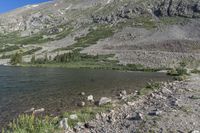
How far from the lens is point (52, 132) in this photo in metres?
23.8

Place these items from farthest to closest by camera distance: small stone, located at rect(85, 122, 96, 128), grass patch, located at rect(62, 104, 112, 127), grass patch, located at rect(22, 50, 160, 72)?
grass patch, located at rect(22, 50, 160, 72) < grass patch, located at rect(62, 104, 112, 127) < small stone, located at rect(85, 122, 96, 128)

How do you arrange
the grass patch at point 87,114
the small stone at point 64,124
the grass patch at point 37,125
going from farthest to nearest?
the grass patch at point 87,114, the small stone at point 64,124, the grass patch at point 37,125

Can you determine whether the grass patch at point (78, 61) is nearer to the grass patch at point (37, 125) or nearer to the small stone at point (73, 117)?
the small stone at point (73, 117)

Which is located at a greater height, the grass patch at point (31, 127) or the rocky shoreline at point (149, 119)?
the grass patch at point (31, 127)

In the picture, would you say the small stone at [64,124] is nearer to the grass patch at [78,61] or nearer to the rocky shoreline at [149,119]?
the rocky shoreline at [149,119]

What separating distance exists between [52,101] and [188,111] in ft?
61.8

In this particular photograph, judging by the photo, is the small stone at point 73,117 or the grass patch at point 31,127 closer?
the grass patch at point 31,127

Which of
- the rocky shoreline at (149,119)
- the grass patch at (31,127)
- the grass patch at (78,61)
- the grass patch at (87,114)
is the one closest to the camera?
the grass patch at (31,127)

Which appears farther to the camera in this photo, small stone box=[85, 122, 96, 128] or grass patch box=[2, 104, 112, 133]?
small stone box=[85, 122, 96, 128]

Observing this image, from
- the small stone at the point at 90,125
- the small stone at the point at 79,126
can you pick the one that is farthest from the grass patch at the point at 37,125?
the small stone at the point at 90,125

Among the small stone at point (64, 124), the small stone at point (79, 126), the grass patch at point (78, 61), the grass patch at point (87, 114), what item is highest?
the small stone at point (64, 124)

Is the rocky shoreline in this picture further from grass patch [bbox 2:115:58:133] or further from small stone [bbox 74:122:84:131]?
grass patch [bbox 2:115:58:133]

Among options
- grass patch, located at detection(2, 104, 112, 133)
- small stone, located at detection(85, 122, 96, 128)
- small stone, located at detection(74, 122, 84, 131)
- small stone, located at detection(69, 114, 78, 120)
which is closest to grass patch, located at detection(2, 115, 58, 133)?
grass patch, located at detection(2, 104, 112, 133)

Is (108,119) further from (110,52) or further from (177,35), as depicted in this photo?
(177,35)
